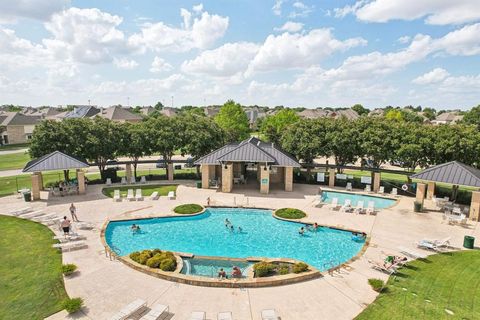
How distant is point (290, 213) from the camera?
2533cm

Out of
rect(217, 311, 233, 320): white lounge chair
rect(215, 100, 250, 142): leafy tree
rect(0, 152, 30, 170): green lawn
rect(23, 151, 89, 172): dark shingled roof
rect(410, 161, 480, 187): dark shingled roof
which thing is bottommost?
rect(217, 311, 233, 320): white lounge chair

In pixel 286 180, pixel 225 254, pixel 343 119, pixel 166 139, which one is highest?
pixel 343 119

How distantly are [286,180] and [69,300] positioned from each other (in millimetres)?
24455

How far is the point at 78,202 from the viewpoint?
2814 cm

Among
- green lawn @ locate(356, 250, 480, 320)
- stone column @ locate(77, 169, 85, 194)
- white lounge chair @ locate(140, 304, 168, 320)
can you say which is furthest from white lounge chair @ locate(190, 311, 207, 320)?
stone column @ locate(77, 169, 85, 194)

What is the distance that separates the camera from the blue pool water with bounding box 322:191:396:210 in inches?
1179

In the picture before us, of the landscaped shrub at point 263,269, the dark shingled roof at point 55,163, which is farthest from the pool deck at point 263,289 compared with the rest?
the dark shingled roof at point 55,163

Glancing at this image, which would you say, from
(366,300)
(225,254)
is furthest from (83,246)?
(366,300)

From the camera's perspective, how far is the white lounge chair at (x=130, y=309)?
11.7 m

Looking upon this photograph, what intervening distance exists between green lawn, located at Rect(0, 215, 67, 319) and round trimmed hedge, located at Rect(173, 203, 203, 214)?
947 cm

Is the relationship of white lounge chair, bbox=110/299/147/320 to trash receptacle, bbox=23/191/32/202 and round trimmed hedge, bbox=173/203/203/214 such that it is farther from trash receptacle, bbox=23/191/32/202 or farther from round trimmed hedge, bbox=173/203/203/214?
trash receptacle, bbox=23/191/32/202

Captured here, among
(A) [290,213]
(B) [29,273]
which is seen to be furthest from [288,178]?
(B) [29,273]

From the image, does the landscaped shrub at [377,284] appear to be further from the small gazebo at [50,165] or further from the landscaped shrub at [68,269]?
the small gazebo at [50,165]

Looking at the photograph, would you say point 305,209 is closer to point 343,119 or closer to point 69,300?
point 343,119
